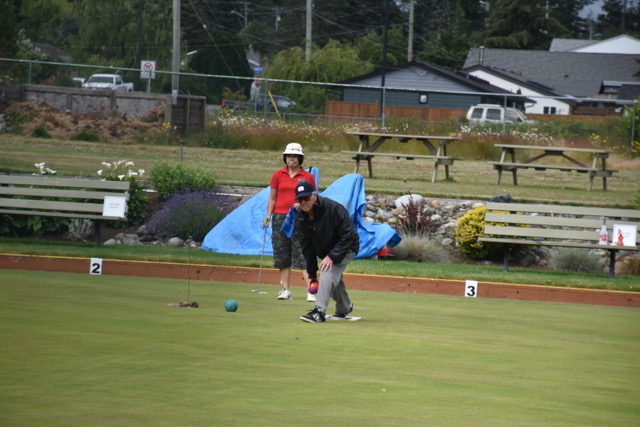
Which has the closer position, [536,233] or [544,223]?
[536,233]

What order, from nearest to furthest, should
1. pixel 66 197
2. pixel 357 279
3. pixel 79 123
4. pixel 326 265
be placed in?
1. pixel 326 265
2. pixel 357 279
3. pixel 66 197
4. pixel 79 123

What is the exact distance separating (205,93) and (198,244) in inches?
1258

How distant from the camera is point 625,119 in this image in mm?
29391

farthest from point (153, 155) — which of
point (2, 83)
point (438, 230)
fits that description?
point (438, 230)

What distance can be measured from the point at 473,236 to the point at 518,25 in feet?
251

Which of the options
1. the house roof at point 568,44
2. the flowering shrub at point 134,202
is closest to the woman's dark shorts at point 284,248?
the flowering shrub at point 134,202

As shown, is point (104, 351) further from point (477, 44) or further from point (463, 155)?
point (477, 44)

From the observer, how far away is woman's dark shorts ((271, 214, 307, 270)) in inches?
459

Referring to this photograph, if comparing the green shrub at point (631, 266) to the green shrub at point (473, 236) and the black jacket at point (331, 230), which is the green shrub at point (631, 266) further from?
the black jacket at point (331, 230)

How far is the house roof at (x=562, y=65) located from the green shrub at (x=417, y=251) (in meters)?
57.2

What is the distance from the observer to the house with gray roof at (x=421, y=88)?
52.3 m

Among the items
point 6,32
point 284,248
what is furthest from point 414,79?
point 284,248

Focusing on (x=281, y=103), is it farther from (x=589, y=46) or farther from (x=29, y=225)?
(x=589, y=46)

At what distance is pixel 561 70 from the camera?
75875 millimetres
